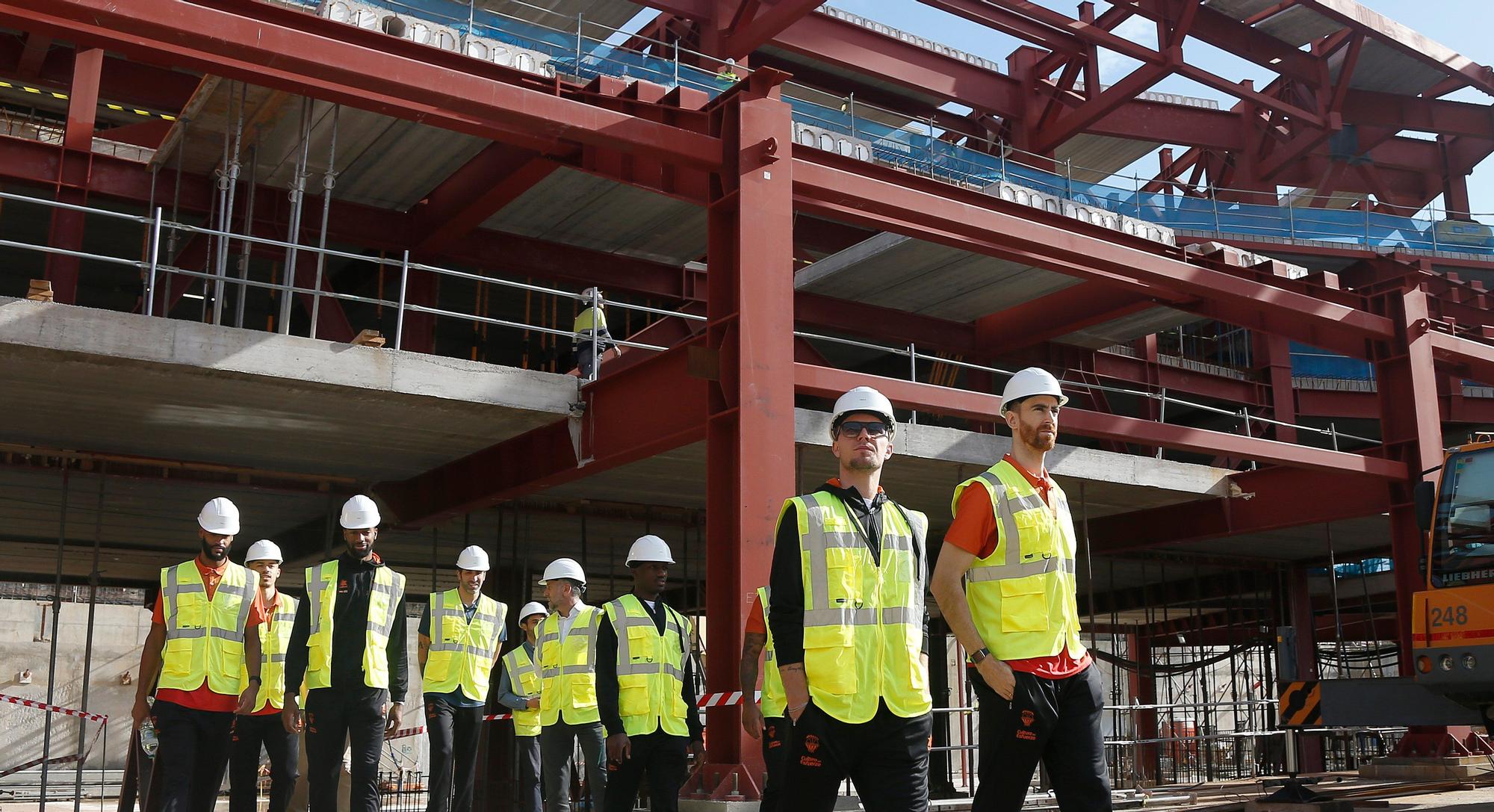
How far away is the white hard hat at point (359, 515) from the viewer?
8336mm

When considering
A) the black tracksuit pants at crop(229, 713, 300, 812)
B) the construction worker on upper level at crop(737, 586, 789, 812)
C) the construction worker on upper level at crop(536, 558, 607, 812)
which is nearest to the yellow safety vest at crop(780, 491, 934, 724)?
the construction worker on upper level at crop(737, 586, 789, 812)

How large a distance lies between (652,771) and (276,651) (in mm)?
3094

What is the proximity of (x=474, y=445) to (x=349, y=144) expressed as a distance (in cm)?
422

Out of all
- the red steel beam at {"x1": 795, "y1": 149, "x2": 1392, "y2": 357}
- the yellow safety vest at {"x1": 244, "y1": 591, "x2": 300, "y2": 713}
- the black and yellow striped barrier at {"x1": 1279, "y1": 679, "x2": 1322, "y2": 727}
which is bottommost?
the black and yellow striped barrier at {"x1": 1279, "y1": 679, "x2": 1322, "y2": 727}

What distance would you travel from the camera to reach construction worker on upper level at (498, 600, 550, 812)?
39.9 ft

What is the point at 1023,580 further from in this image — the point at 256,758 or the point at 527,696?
the point at 527,696

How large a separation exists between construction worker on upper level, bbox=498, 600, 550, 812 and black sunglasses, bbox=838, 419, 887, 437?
7498mm

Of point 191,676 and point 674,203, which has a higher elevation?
point 674,203

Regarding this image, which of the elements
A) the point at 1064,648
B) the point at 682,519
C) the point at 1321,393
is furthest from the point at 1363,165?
the point at 1064,648

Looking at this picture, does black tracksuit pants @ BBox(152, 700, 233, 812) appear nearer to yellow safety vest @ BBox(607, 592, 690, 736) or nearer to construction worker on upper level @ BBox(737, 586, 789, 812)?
yellow safety vest @ BBox(607, 592, 690, 736)

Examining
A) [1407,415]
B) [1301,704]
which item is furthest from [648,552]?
[1407,415]

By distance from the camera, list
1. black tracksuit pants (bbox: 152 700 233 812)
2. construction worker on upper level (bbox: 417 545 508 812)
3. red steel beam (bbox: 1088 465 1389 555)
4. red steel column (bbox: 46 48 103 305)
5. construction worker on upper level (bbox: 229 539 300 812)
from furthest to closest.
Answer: red steel beam (bbox: 1088 465 1389 555), red steel column (bbox: 46 48 103 305), construction worker on upper level (bbox: 417 545 508 812), construction worker on upper level (bbox: 229 539 300 812), black tracksuit pants (bbox: 152 700 233 812)

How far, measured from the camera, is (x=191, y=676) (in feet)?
25.6

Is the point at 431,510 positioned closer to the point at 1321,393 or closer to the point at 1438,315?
the point at 1438,315
